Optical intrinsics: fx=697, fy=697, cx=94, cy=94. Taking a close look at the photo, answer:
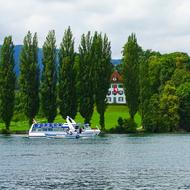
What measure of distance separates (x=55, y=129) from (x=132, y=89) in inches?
806

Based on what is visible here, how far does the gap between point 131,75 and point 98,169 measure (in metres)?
89.6

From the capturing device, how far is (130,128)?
153m

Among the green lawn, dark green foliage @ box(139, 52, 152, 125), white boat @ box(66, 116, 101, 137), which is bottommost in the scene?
white boat @ box(66, 116, 101, 137)

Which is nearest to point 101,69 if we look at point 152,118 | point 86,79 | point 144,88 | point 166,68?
point 86,79

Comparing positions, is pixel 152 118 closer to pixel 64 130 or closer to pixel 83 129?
pixel 83 129

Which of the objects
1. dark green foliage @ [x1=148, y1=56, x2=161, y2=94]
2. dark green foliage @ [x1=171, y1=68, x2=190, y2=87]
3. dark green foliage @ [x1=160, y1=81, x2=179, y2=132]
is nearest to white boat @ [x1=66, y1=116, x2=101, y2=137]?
dark green foliage @ [x1=160, y1=81, x2=179, y2=132]

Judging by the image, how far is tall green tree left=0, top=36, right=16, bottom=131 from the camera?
147750mm

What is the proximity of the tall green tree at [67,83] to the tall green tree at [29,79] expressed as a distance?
17.5 feet

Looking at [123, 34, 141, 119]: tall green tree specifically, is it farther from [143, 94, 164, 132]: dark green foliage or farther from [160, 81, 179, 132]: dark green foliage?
[160, 81, 179, 132]: dark green foliage

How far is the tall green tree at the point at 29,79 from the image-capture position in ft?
487

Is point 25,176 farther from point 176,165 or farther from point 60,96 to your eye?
point 60,96

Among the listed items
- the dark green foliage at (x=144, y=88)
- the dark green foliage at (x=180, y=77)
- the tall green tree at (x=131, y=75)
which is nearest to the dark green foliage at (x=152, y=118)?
the dark green foliage at (x=144, y=88)

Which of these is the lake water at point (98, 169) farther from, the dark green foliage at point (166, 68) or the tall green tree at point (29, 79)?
the dark green foliage at point (166, 68)

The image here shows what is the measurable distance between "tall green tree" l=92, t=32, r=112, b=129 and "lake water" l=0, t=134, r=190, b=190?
54.3 m
